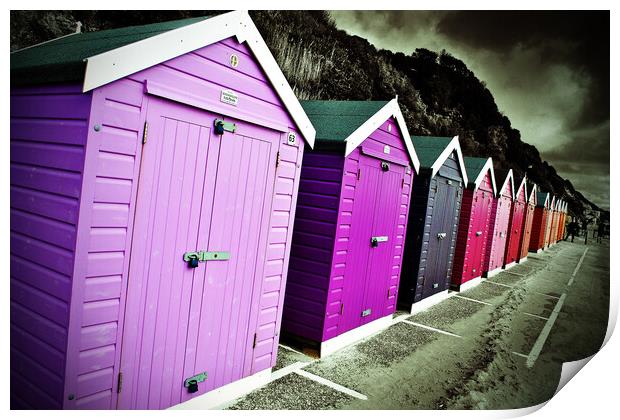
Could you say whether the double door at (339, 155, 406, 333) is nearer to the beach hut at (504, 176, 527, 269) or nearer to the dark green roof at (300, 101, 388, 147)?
the dark green roof at (300, 101, 388, 147)

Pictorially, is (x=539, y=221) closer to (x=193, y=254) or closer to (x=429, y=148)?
(x=429, y=148)

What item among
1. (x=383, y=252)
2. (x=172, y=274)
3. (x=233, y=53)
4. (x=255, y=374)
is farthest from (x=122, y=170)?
(x=383, y=252)

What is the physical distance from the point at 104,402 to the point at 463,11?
4.95 m

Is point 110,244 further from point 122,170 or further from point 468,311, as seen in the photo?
point 468,311

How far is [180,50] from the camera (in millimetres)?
3152

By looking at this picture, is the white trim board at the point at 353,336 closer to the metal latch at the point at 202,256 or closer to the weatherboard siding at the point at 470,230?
the metal latch at the point at 202,256

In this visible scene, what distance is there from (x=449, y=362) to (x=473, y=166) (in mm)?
6526

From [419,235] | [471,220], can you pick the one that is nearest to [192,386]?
[419,235]

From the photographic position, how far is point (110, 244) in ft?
9.47

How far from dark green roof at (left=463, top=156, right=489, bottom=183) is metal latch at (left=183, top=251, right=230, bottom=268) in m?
8.51

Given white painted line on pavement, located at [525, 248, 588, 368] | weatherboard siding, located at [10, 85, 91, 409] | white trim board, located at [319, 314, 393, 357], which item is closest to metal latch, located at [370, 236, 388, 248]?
white trim board, located at [319, 314, 393, 357]

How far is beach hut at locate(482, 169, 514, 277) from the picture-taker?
518 inches

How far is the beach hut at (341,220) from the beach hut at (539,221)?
19.8 metres

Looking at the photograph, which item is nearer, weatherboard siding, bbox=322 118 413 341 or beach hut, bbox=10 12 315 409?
beach hut, bbox=10 12 315 409
